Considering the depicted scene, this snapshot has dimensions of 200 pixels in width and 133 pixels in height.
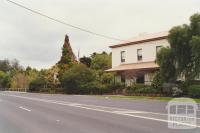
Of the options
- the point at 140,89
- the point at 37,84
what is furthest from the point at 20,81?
the point at 140,89

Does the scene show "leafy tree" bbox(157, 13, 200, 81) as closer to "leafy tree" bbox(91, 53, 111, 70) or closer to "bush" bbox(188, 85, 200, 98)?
"bush" bbox(188, 85, 200, 98)

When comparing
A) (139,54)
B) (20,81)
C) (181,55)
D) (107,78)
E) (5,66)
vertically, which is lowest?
(107,78)

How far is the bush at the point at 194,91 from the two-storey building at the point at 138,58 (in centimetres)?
1071

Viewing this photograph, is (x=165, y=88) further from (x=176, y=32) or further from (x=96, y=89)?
(x=96, y=89)

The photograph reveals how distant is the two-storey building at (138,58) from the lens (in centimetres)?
4908

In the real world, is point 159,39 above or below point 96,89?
above

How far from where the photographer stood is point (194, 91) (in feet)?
116

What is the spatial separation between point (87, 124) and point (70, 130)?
1665mm

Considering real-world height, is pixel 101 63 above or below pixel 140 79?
above

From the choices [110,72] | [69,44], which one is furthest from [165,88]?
[69,44]

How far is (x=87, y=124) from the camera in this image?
14.8m

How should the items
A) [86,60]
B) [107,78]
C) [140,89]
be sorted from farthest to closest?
1. [86,60]
2. [107,78]
3. [140,89]

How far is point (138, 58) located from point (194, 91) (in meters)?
18.4

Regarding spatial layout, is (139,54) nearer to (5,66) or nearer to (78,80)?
(78,80)
